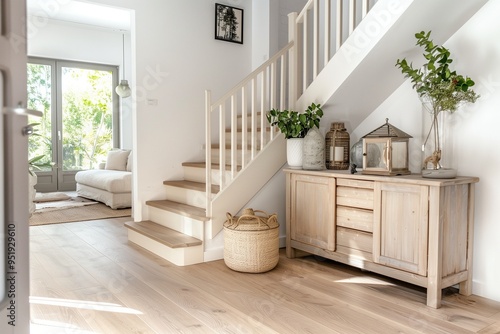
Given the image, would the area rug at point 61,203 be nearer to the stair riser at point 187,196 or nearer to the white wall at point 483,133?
the stair riser at point 187,196

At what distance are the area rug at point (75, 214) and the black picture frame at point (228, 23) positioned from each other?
99.5 inches

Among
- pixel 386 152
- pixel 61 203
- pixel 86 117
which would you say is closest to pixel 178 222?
pixel 386 152

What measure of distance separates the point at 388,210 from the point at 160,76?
2.73 m

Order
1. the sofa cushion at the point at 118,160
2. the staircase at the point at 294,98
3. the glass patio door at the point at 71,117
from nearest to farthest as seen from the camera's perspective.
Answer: the staircase at the point at 294,98, the sofa cushion at the point at 118,160, the glass patio door at the point at 71,117

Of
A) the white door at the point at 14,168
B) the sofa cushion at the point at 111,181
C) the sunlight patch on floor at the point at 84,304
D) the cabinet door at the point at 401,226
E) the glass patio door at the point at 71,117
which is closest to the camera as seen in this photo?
the white door at the point at 14,168

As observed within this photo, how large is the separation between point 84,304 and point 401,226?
76.9 inches

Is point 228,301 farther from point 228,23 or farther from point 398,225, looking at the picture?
point 228,23

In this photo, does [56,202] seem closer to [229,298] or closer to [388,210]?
[229,298]

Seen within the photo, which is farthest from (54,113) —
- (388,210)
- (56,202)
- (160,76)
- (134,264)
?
(388,210)

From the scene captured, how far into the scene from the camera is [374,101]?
3266 mm

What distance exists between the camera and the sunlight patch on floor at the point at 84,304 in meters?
2.35

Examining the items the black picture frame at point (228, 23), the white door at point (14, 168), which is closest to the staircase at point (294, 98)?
the black picture frame at point (228, 23)

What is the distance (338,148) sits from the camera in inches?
127

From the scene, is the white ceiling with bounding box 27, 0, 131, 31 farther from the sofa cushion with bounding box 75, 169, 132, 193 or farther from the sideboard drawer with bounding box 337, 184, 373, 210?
the sideboard drawer with bounding box 337, 184, 373, 210
